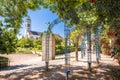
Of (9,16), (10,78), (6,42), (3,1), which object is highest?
(3,1)

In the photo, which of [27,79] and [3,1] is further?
[3,1]

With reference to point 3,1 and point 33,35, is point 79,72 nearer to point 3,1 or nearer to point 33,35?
point 3,1

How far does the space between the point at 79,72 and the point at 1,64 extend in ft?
37.8

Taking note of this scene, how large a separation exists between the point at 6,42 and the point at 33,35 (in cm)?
8723

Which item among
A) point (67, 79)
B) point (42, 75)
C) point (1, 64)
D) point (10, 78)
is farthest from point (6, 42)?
point (67, 79)

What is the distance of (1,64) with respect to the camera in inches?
882

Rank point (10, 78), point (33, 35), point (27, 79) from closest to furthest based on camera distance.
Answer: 1. point (27, 79)
2. point (10, 78)
3. point (33, 35)

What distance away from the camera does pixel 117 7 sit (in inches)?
368

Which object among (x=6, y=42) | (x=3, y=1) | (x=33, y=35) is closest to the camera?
(x=3, y=1)

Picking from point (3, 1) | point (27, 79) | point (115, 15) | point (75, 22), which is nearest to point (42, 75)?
point (27, 79)

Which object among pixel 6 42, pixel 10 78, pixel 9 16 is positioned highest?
pixel 9 16

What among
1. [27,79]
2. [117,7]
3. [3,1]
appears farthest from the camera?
[3,1]

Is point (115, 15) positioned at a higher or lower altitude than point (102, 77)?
higher

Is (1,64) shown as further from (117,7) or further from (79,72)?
(117,7)
